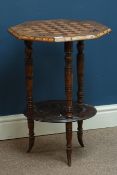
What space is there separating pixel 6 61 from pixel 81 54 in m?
0.46

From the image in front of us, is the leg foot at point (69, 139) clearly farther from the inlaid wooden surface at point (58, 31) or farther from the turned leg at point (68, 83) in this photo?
the inlaid wooden surface at point (58, 31)

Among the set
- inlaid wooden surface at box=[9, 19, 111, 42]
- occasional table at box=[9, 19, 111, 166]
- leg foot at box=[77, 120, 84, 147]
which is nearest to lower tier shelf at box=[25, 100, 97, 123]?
occasional table at box=[9, 19, 111, 166]

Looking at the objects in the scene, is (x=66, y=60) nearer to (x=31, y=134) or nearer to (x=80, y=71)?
(x=80, y=71)

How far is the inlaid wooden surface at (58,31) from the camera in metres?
1.65

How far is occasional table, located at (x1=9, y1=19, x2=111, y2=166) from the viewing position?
1.68m

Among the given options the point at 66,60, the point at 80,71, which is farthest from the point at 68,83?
the point at 80,71

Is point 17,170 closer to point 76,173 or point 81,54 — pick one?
point 76,173

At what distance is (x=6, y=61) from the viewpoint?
2154 mm

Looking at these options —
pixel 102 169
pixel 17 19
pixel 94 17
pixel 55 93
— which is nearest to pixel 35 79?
pixel 55 93

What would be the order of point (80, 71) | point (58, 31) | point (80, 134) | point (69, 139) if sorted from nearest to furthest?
point (58, 31)
point (69, 139)
point (80, 71)
point (80, 134)

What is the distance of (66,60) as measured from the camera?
69.2 inches

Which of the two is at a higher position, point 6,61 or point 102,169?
point 6,61

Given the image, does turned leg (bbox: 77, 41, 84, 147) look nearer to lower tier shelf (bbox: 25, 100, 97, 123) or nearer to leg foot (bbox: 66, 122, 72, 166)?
lower tier shelf (bbox: 25, 100, 97, 123)

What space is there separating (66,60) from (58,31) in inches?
5.5
